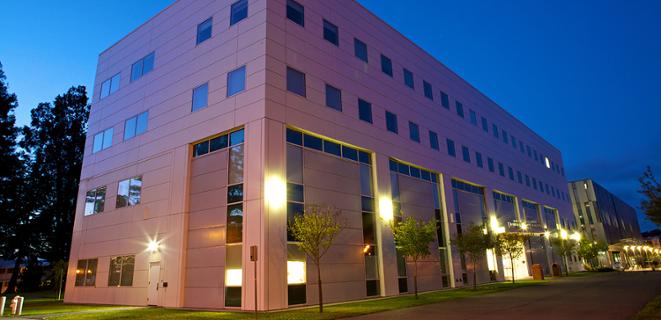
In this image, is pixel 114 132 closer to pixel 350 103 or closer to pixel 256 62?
pixel 256 62

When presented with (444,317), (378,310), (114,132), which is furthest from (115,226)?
(444,317)

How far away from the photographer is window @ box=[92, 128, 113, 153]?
32.5 metres

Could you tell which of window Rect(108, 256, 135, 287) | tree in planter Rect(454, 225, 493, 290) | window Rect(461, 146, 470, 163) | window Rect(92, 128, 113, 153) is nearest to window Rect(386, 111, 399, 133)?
tree in planter Rect(454, 225, 493, 290)

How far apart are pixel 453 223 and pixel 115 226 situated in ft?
89.2

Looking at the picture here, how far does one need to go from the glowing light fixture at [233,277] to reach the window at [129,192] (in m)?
10.6

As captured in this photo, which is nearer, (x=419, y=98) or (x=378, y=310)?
(x=378, y=310)

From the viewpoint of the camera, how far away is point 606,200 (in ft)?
354

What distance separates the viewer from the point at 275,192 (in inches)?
819

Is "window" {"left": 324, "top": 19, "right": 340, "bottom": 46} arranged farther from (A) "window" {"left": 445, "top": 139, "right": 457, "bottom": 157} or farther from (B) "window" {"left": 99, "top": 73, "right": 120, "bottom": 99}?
(B) "window" {"left": 99, "top": 73, "right": 120, "bottom": 99}

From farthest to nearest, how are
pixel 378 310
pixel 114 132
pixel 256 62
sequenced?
pixel 114 132 → pixel 256 62 → pixel 378 310

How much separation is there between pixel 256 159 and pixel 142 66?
1654cm

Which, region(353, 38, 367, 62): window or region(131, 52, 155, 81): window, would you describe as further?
region(131, 52, 155, 81): window

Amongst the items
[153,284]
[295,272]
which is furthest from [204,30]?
[295,272]

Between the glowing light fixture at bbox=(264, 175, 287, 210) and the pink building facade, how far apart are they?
0.06 m
